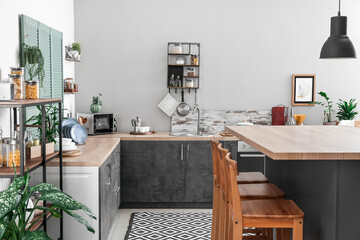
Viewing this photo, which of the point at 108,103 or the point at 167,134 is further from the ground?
the point at 108,103

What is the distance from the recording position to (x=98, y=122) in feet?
19.2

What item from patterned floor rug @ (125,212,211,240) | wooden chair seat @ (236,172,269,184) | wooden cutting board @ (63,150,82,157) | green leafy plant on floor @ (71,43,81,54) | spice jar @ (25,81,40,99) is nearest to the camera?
spice jar @ (25,81,40,99)

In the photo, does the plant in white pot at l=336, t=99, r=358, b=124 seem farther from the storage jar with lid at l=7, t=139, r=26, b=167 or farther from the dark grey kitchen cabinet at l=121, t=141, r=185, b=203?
the storage jar with lid at l=7, t=139, r=26, b=167

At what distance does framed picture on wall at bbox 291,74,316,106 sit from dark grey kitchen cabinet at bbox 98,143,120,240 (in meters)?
2.72

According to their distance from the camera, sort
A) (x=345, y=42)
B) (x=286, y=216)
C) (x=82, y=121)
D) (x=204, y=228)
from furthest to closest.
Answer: (x=82, y=121), (x=204, y=228), (x=345, y=42), (x=286, y=216)

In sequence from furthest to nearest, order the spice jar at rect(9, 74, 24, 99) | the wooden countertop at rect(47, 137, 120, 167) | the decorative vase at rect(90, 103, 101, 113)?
the decorative vase at rect(90, 103, 101, 113), the wooden countertop at rect(47, 137, 120, 167), the spice jar at rect(9, 74, 24, 99)

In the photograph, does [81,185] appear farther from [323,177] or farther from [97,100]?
[97,100]

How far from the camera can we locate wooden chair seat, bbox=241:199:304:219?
266 cm

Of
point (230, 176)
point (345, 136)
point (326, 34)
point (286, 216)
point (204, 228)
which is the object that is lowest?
point (204, 228)

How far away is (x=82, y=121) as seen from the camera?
5.73m

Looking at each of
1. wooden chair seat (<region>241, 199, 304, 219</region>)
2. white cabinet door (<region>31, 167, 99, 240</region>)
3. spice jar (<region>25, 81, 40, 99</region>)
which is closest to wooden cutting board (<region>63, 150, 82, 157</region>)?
white cabinet door (<region>31, 167, 99, 240</region>)

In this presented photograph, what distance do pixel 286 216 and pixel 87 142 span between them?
3.06 metres

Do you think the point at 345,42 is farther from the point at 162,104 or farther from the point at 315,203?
the point at 162,104

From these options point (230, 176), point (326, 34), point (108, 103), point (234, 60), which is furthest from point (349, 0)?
point (230, 176)
